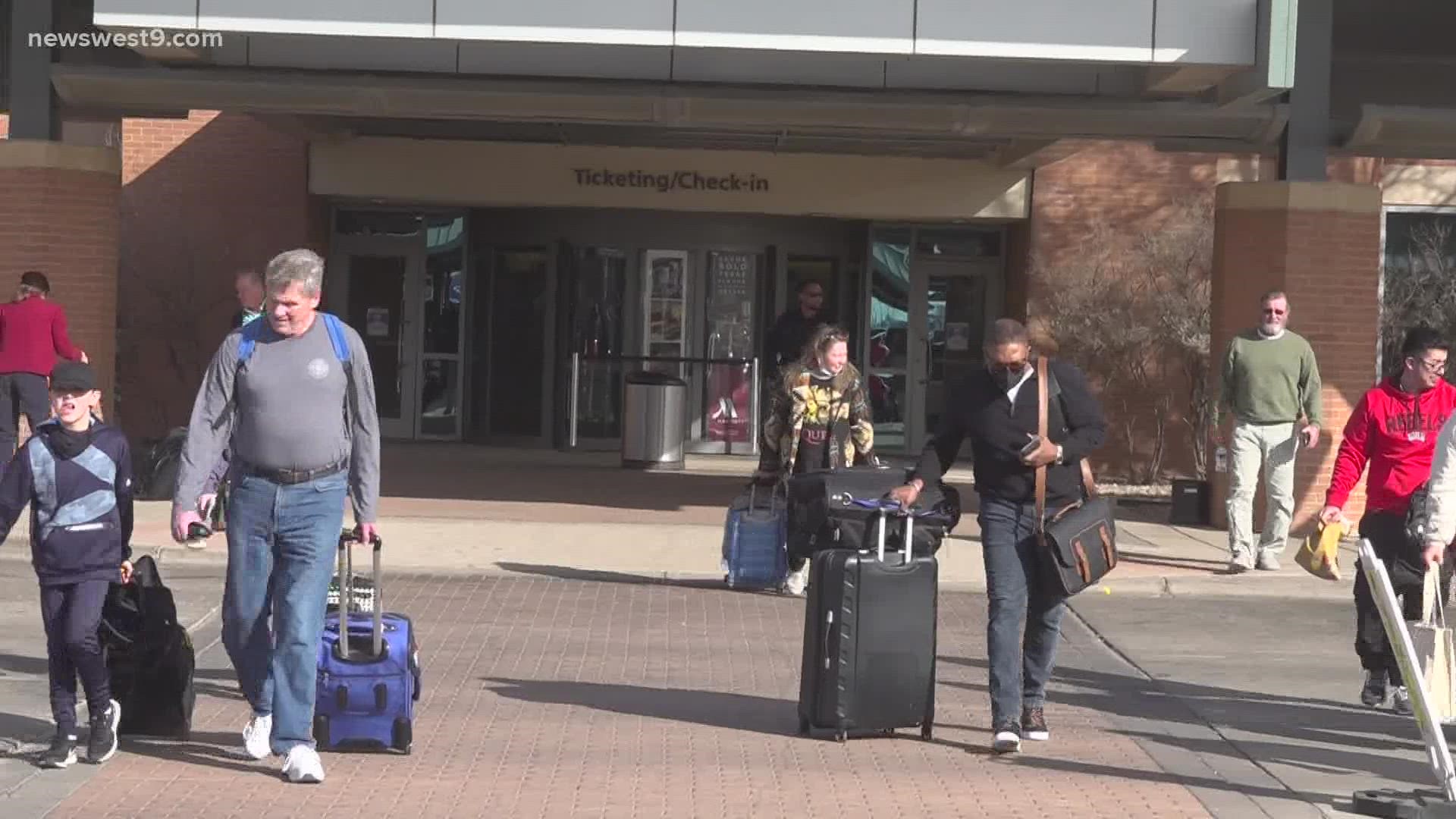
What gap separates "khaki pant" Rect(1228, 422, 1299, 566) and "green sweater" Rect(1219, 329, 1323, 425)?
101mm

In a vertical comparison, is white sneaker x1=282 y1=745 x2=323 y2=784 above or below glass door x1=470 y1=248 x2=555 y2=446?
below

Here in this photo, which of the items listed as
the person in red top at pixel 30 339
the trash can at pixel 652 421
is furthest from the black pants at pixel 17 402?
the trash can at pixel 652 421

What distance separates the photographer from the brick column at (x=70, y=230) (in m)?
17.4

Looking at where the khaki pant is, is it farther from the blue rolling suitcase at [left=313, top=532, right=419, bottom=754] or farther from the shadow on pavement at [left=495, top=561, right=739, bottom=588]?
the blue rolling suitcase at [left=313, top=532, right=419, bottom=754]

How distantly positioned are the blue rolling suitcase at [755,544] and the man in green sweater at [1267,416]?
140 inches

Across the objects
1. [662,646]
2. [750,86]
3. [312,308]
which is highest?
[750,86]

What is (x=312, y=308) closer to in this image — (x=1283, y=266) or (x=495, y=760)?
(x=495, y=760)

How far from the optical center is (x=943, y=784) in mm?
8008

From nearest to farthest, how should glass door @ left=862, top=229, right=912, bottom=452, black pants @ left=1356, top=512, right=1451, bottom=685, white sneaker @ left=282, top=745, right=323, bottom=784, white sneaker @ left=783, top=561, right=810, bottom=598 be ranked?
white sneaker @ left=282, top=745, right=323, bottom=784 → black pants @ left=1356, top=512, right=1451, bottom=685 → white sneaker @ left=783, top=561, right=810, bottom=598 → glass door @ left=862, top=229, right=912, bottom=452

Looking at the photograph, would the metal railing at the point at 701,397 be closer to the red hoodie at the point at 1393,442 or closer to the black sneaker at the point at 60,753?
the red hoodie at the point at 1393,442

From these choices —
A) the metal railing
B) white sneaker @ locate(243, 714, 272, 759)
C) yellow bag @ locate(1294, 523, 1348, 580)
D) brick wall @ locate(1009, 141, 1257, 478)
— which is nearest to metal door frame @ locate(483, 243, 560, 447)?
the metal railing

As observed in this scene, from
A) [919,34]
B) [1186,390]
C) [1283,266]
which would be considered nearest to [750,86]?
[919,34]

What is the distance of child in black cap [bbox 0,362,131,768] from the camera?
25.7 feet

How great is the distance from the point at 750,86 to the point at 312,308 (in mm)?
10370
